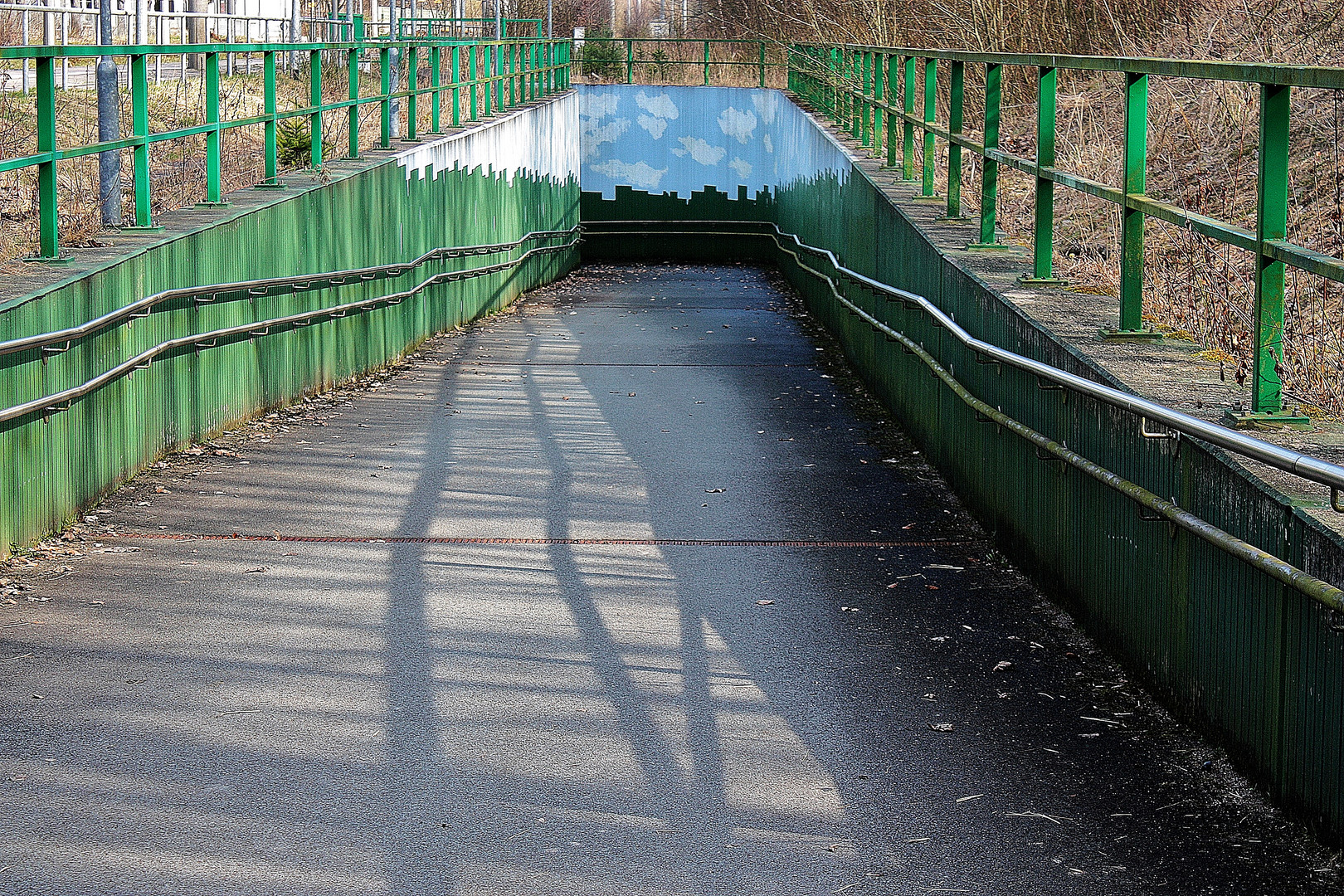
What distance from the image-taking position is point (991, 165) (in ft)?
28.6

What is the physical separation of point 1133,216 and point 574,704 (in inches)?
108

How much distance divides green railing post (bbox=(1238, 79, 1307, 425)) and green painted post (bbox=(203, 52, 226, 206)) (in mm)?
6804

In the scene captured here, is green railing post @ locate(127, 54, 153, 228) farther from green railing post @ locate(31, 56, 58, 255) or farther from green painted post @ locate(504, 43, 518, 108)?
green painted post @ locate(504, 43, 518, 108)

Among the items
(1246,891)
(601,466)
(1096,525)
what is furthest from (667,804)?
(601,466)

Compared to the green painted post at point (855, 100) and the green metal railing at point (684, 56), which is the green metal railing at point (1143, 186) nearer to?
the green painted post at point (855, 100)

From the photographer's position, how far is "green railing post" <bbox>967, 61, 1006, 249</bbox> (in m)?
8.50

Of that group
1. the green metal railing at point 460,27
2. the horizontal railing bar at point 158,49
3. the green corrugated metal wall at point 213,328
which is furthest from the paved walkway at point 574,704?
the green metal railing at point 460,27

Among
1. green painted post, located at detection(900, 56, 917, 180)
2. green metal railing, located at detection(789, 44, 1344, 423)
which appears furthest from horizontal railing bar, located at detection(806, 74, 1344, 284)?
green painted post, located at detection(900, 56, 917, 180)

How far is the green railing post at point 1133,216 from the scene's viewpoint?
596cm

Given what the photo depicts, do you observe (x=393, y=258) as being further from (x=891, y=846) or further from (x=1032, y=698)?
(x=891, y=846)

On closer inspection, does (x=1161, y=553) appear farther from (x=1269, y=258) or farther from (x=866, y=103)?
(x=866, y=103)

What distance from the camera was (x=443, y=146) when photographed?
53.5 feet

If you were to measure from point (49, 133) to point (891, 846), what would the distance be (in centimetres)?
521

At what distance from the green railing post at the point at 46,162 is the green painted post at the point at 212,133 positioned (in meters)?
2.41
